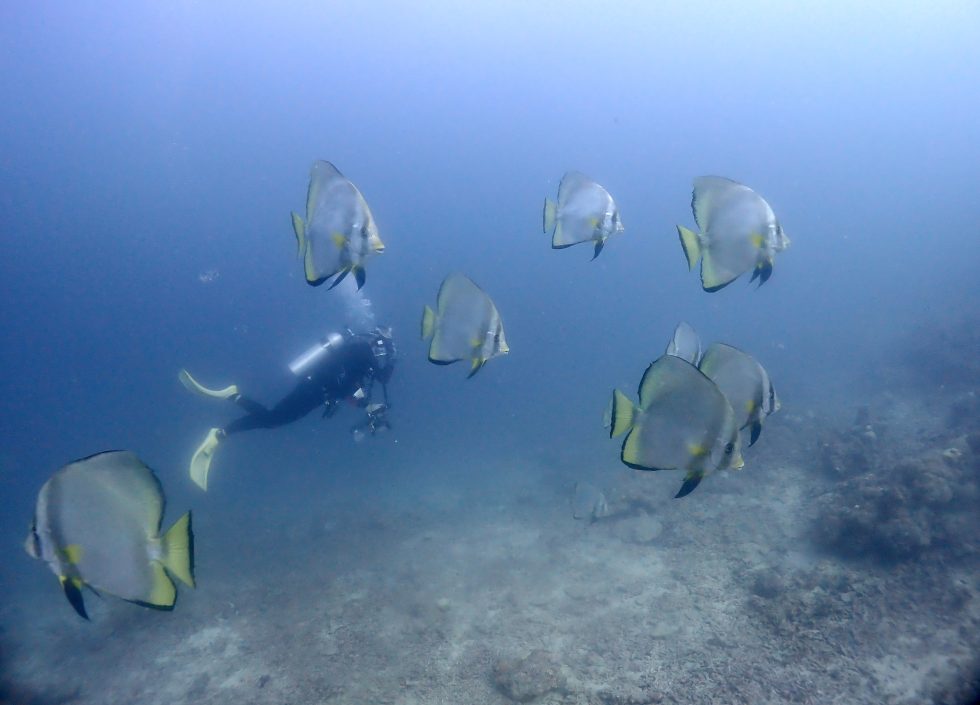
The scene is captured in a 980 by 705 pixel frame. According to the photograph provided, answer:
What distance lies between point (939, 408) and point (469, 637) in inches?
571

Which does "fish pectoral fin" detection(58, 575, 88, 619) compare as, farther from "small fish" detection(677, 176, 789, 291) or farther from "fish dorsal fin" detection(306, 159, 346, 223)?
"small fish" detection(677, 176, 789, 291)

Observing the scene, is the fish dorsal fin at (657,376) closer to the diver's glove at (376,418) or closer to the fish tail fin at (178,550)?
the fish tail fin at (178,550)

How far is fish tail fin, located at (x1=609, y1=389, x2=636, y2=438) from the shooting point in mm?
2578

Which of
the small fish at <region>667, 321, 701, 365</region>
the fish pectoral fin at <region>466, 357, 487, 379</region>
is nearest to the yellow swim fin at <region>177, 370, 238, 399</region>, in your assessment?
the fish pectoral fin at <region>466, 357, 487, 379</region>

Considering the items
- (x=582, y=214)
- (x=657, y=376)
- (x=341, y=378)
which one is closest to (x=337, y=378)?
(x=341, y=378)

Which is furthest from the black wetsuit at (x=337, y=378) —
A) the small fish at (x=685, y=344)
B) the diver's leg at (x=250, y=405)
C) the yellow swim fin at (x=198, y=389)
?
the small fish at (x=685, y=344)

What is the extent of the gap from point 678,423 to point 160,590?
8.22 ft

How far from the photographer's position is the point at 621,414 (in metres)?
2.61

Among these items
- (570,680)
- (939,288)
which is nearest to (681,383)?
(570,680)

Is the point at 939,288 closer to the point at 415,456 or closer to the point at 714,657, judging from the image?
the point at 415,456

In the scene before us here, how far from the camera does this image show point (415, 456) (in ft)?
89.7

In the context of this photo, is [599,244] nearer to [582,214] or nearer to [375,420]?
[582,214]

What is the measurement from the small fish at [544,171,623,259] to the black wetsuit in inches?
235

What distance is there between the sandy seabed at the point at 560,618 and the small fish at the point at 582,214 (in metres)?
5.10
